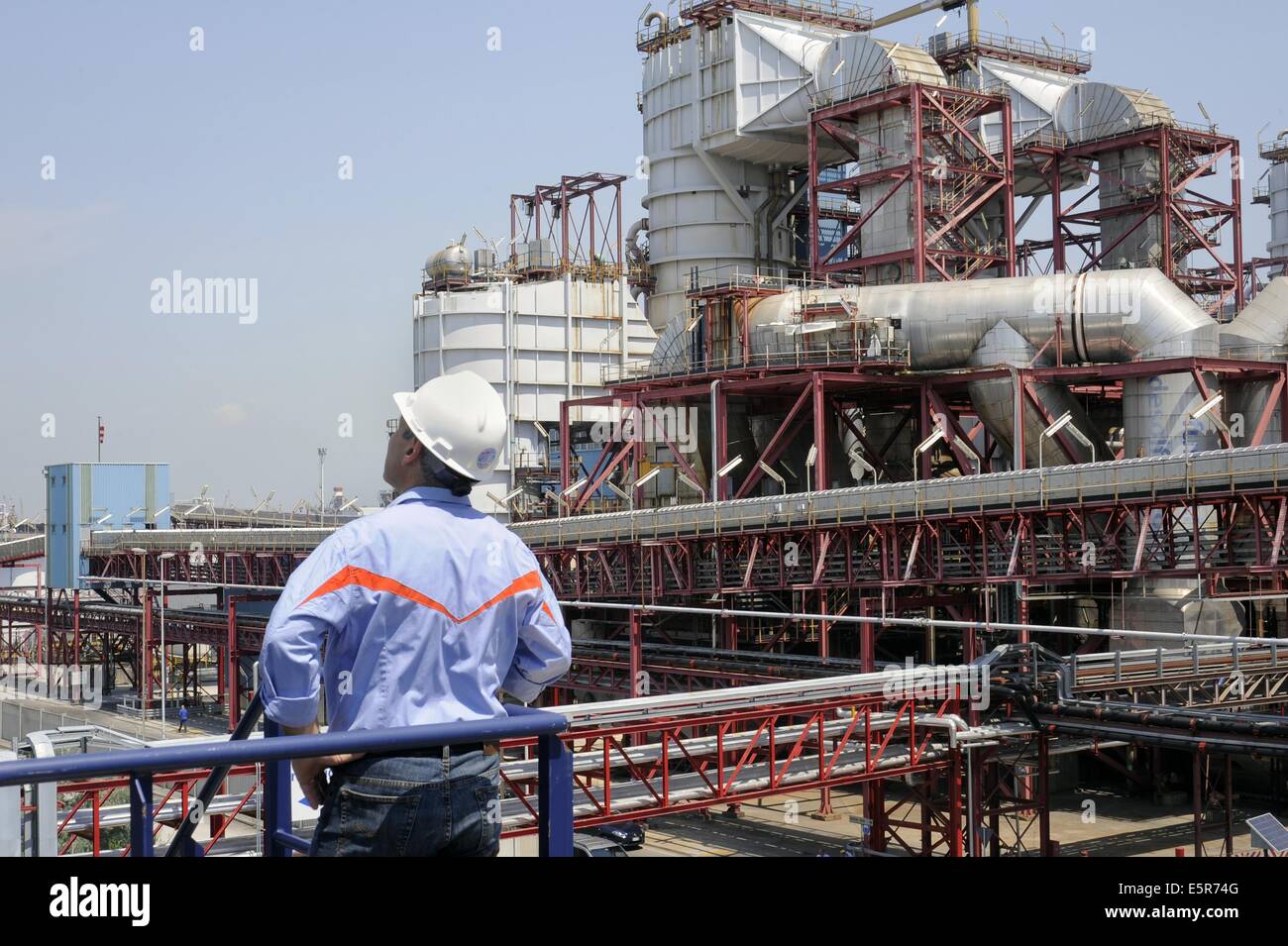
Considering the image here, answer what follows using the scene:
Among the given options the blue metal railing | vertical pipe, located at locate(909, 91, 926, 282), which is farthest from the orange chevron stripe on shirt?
vertical pipe, located at locate(909, 91, 926, 282)

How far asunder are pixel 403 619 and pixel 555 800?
78 centimetres

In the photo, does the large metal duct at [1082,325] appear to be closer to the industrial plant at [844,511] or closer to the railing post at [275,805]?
the industrial plant at [844,511]

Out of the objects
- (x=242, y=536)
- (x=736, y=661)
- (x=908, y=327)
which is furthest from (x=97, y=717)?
(x=908, y=327)

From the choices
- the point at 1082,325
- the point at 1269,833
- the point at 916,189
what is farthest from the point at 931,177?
the point at 1269,833

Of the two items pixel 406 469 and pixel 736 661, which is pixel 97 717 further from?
pixel 406 469

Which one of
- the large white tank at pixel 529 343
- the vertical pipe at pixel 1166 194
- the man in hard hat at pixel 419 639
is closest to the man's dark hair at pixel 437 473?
the man in hard hat at pixel 419 639

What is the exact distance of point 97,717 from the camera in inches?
2012

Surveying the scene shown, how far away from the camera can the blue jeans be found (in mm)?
4406

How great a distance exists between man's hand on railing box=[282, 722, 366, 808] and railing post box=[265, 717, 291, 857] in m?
0.44

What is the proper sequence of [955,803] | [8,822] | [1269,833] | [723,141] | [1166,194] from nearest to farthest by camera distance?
[8,822], [1269,833], [955,803], [1166,194], [723,141]

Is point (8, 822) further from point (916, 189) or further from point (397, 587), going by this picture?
point (916, 189)

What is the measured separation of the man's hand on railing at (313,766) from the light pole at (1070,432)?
1471 inches

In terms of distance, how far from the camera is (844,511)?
3719cm

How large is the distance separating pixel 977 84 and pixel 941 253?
20.5 meters
